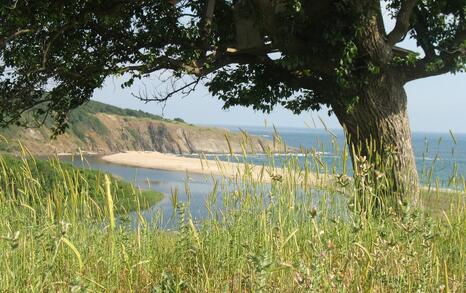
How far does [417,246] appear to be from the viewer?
4.68 metres

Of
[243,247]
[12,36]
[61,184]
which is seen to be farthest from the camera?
[12,36]

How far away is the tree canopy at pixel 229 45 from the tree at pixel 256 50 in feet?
0.07

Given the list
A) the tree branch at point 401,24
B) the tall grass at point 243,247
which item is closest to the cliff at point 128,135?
the tree branch at point 401,24

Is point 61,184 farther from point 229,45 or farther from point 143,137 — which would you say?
point 143,137

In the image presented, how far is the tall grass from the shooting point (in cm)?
332

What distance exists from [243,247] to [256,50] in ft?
23.9

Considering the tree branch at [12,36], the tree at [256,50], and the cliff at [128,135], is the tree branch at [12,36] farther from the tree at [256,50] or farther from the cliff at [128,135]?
the cliff at [128,135]

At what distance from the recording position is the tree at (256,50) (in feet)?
30.7

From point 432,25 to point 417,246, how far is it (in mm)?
7359

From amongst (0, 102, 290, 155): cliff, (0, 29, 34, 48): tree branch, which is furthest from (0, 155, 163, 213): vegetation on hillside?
(0, 102, 290, 155): cliff

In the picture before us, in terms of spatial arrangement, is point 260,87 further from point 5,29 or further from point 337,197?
point 337,197

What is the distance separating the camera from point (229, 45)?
11125 mm

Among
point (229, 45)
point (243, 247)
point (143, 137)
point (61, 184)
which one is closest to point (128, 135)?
point (143, 137)

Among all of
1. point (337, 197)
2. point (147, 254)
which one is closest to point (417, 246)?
point (337, 197)
